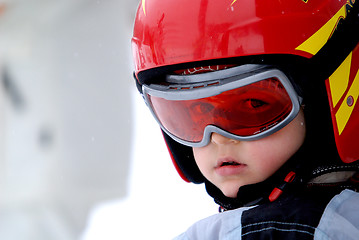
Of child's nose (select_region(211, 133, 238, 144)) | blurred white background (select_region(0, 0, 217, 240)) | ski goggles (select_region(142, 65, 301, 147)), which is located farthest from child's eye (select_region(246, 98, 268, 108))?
blurred white background (select_region(0, 0, 217, 240))

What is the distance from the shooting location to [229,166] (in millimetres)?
1714

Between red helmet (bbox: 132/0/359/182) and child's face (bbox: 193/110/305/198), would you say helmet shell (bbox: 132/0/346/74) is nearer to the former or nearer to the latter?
red helmet (bbox: 132/0/359/182)

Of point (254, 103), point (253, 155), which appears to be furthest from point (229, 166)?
point (254, 103)

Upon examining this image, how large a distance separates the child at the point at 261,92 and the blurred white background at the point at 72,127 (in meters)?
2.04

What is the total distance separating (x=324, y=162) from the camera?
171cm

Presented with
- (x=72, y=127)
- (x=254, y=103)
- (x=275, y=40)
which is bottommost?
(x=72, y=127)

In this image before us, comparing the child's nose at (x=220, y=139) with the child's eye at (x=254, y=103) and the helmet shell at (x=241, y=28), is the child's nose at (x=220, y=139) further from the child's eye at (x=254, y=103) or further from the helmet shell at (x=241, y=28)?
the helmet shell at (x=241, y=28)

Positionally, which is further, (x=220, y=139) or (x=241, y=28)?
(x=220, y=139)

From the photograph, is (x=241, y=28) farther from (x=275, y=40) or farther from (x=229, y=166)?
(x=229, y=166)

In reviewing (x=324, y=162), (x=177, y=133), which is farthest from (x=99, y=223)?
(x=324, y=162)

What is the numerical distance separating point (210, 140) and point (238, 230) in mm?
339

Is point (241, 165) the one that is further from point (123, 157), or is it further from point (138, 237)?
point (123, 157)

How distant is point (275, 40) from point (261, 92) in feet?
0.46

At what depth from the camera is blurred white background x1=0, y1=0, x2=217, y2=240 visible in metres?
3.98
